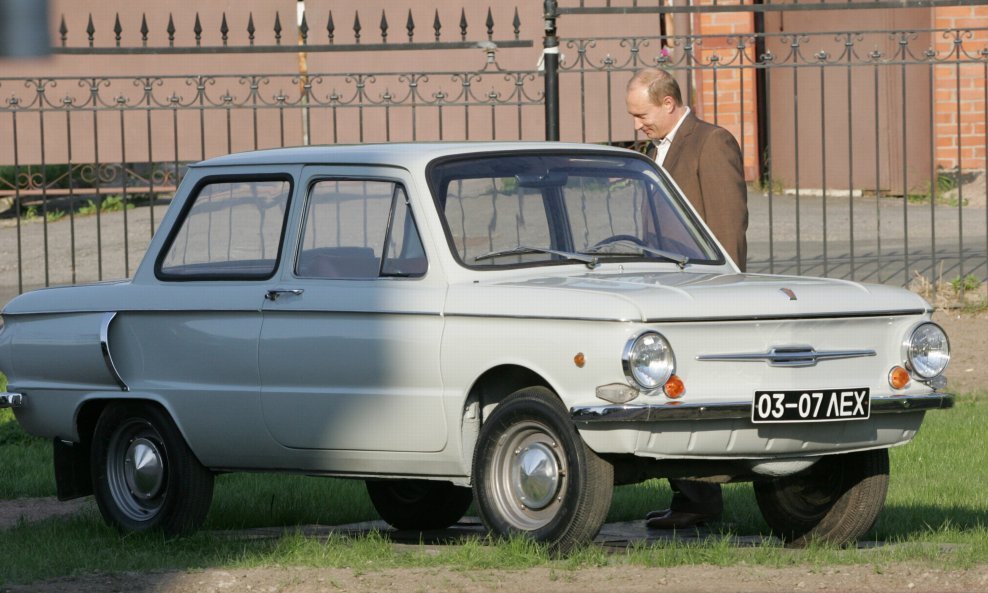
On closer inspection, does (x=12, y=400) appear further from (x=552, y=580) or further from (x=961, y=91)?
(x=961, y=91)

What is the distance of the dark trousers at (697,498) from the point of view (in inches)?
305

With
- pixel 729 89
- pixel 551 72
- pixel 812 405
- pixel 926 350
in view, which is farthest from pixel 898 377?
pixel 729 89

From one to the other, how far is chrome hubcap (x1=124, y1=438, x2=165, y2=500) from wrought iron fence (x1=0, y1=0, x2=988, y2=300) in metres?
7.11

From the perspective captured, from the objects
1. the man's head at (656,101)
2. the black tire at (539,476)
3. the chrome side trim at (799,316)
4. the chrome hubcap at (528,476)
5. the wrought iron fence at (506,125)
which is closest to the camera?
the chrome side trim at (799,316)

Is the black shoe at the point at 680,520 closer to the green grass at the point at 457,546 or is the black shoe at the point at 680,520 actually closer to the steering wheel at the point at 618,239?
the green grass at the point at 457,546

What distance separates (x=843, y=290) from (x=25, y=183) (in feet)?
56.1

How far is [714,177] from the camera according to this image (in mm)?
8273

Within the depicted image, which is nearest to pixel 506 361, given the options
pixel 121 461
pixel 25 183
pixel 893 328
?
pixel 893 328

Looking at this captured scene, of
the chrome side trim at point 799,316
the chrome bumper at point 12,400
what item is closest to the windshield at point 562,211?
the chrome side trim at point 799,316

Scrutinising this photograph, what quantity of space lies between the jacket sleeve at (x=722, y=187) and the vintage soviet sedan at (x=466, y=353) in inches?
29.4

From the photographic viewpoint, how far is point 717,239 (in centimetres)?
783

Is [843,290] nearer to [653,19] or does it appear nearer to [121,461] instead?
[121,461]

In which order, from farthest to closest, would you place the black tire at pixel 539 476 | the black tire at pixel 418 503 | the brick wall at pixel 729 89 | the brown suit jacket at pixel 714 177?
the brick wall at pixel 729 89 → the brown suit jacket at pixel 714 177 → the black tire at pixel 418 503 → the black tire at pixel 539 476

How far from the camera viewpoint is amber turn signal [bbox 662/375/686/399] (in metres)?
6.00
